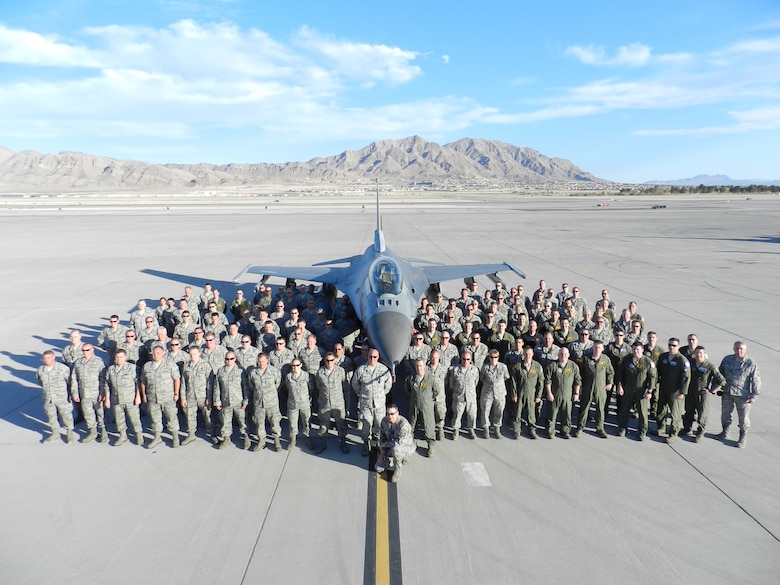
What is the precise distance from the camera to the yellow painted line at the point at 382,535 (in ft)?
15.3

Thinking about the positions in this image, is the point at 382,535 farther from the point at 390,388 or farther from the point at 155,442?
the point at 155,442

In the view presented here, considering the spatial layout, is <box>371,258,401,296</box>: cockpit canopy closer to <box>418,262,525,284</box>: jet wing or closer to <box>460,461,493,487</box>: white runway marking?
<box>460,461,493,487</box>: white runway marking

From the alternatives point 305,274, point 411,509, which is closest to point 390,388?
point 411,509

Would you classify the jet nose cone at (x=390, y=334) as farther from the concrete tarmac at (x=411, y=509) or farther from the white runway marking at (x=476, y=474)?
the white runway marking at (x=476, y=474)

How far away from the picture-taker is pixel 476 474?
249 inches

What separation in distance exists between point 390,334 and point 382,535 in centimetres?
341

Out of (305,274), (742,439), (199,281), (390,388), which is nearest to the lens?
(742,439)

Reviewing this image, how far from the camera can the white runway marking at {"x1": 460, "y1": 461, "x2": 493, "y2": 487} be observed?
20.1 feet

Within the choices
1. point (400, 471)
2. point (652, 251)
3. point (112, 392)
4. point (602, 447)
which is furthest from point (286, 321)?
point (652, 251)

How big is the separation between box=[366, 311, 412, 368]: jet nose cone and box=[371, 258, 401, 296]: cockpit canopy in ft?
2.61

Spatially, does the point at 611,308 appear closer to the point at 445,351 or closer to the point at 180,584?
the point at 445,351

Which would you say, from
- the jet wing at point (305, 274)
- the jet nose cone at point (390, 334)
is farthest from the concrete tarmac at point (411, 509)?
the jet wing at point (305, 274)

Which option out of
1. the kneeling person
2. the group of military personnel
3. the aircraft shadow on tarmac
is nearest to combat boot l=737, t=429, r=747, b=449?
the group of military personnel

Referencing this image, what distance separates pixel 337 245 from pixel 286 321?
1884cm
